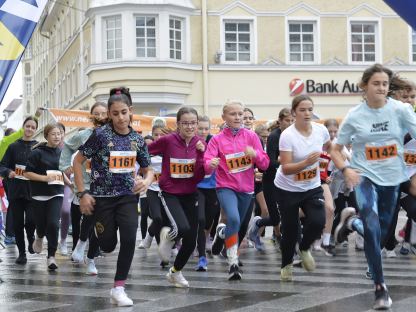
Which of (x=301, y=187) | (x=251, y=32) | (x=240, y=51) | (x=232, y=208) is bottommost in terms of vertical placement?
(x=232, y=208)

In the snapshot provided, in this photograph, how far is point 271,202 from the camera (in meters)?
11.7

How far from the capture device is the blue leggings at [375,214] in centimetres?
660

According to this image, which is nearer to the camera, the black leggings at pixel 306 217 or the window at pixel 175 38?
the black leggings at pixel 306 217

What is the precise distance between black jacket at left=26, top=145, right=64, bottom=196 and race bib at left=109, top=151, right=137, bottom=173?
3.49 m

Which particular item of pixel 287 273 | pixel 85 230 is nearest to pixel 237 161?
pixel 287 273

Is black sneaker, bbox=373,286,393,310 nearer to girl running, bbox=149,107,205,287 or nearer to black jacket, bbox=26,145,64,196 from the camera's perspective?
girl running, bbox=149,107,205,287

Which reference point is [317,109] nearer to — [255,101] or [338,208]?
[255,101]

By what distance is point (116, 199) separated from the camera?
7363mm

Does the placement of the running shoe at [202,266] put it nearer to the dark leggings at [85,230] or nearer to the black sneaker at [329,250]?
the dark leggings at [85,230]

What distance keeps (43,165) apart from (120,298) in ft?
13.8

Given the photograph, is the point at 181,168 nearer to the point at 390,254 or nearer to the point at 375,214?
the point at 375,214

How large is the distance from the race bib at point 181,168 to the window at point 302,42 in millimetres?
26866

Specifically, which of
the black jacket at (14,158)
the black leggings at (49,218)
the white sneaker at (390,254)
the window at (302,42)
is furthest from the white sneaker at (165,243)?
the window at (302,42)

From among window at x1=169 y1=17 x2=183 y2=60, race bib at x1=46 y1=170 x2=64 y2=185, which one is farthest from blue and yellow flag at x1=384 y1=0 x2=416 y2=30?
window at x1=169 y1=17 x2=183 y2=60
